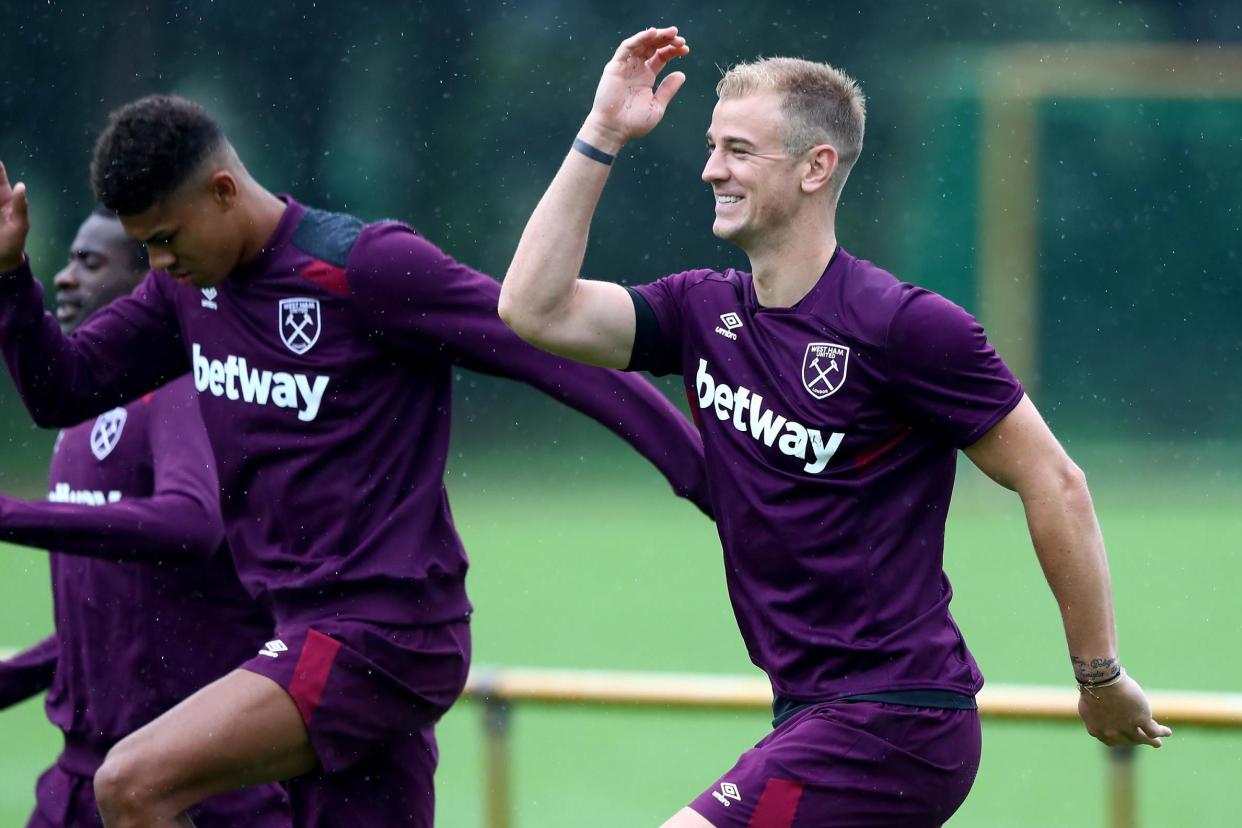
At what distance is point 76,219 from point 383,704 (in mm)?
13178

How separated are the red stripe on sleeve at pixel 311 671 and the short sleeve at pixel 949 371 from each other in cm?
146

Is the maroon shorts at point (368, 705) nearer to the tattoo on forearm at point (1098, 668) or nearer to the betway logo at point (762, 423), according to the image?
the betway logo at point (762, 423)

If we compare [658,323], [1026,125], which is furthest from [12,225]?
[1026,125]

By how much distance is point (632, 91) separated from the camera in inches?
145

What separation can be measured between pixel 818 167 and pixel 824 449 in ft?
1.92

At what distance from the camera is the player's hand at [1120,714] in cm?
348

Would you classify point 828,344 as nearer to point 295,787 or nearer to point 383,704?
A: point 383,704

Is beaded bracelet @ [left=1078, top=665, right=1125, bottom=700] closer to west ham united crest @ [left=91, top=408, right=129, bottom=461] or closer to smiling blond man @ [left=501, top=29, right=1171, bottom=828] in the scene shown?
smiling blond man @ [left=501, top=29, right=1171, bottom=828]

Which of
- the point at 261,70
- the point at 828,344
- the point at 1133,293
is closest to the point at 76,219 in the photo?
the point at 261,70

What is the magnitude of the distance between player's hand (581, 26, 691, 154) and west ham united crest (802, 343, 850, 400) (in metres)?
0.57

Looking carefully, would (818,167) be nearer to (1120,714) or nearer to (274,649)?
(1120,714)

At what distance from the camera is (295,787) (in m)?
4.37

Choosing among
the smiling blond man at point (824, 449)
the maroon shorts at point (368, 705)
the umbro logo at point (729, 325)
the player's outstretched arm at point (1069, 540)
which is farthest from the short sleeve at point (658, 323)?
the maroon shorts at point (368, 705)

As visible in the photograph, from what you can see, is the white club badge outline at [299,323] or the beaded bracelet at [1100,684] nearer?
the beaded bracelet at [1100,684]
